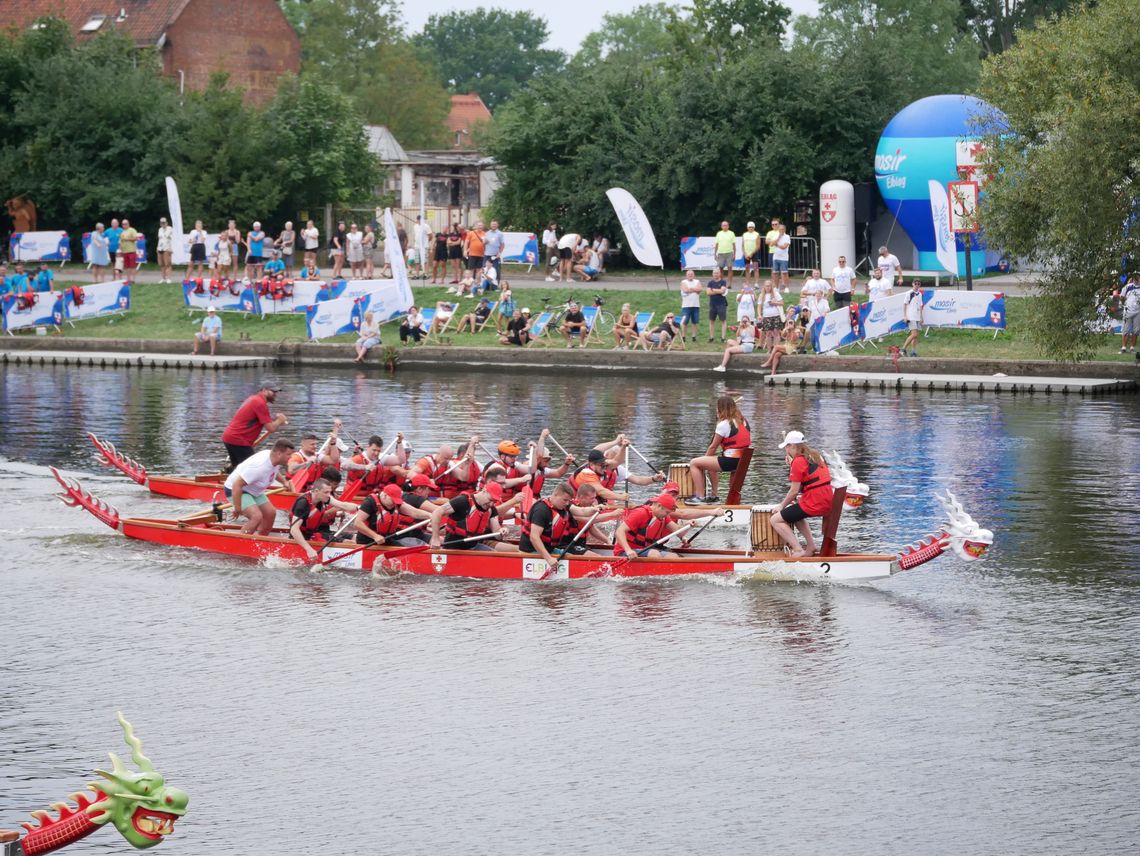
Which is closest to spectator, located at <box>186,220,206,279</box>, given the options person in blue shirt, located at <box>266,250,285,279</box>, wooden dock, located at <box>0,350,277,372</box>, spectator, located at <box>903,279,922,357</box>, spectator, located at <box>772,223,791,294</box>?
person in blue shirt, located at <box>266,250,285,279</box>

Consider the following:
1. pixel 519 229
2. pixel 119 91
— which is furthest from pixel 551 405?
pixel 119 91

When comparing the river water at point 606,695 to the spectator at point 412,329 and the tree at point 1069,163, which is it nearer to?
the tree at point 1069,163

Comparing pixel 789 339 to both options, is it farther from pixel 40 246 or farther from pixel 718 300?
pixel 40 246

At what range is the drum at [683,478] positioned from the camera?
21.5m

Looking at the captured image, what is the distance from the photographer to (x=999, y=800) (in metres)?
11.9

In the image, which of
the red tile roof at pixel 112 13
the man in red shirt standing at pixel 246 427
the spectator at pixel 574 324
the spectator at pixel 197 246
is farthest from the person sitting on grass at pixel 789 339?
the red tile roof at pixel 112 13

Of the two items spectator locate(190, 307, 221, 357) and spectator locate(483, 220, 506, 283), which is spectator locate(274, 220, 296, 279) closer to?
spectator locate(190, 307, 221, 357)

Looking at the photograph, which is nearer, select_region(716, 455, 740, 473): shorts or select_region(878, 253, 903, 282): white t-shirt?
select_region(716, 455, 740, 473): shorts

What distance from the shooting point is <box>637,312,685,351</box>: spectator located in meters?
38.6

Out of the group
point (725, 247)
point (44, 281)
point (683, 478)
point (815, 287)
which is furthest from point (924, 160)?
point (683, 478)

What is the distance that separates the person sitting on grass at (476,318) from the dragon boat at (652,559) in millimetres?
22083

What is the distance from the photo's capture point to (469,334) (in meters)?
41.5

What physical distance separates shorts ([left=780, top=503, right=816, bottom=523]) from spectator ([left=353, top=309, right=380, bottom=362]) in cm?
2346

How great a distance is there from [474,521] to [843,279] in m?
21.4
